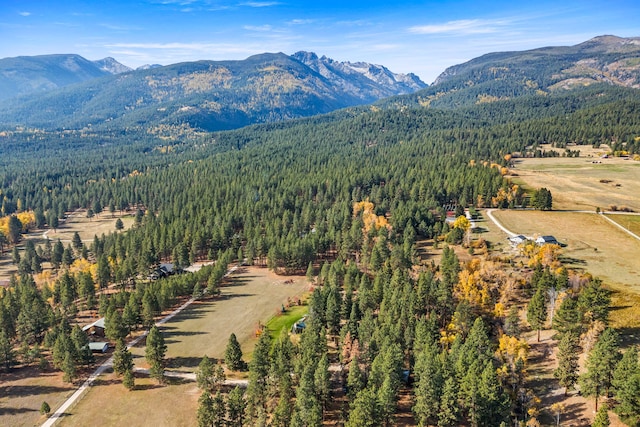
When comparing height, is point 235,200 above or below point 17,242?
above

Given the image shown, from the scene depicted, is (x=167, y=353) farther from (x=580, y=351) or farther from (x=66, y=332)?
(x=580, y=351)

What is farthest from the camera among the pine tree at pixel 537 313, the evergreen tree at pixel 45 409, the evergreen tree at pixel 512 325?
the pine tree at pixel 537 313

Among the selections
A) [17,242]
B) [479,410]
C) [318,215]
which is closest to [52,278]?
[17,242]

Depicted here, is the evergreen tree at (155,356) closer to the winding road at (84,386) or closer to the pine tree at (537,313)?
the winding road at (84,386)

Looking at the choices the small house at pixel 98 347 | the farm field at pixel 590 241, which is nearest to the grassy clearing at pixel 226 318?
the small house at pixel 98 347

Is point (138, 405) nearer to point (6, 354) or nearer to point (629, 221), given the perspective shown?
point (6, 354)

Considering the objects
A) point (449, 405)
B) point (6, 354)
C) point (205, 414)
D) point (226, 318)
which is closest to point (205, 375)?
point (205, 414)
